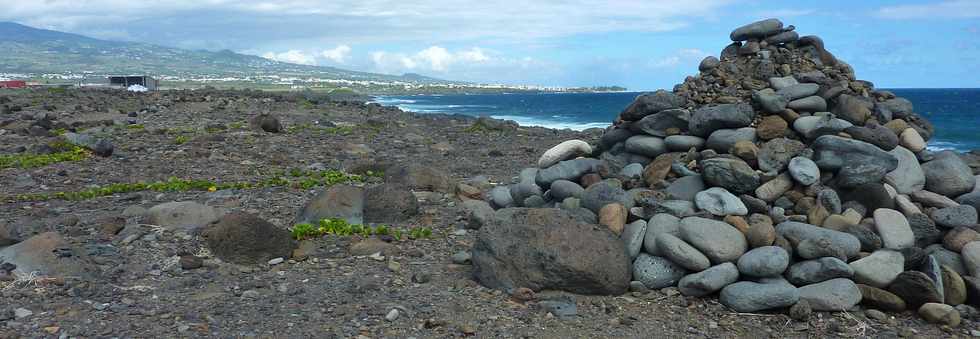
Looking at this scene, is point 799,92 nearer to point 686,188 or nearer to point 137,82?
point 686,188

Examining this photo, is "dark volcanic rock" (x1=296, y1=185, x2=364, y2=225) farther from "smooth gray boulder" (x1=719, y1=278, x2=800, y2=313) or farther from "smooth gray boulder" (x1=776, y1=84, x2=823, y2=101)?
"smooth gray boulder" (x1=776, y1=84, x2=823, y2=101)

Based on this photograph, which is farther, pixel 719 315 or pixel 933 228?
pixel 933 228

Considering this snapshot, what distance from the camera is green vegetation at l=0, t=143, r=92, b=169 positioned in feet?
53.6

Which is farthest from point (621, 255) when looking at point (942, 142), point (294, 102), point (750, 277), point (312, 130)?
point (942, 142)

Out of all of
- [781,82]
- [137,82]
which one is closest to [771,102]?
[781,82]

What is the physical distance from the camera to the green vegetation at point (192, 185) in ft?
43.1

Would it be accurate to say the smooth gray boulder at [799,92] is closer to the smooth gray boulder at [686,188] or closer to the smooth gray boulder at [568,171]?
the smooth gray boulder at [686,188]

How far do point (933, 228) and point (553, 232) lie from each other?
4382 mm

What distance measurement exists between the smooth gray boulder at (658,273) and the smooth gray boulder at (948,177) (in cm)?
397

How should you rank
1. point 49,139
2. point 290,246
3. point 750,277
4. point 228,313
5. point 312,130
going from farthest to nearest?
point 312,130
point 49,139
point 290,246
point 750,277
point 228,313

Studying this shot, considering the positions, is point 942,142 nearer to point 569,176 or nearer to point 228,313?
point 569,176

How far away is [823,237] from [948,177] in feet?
9.40

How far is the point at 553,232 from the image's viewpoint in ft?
27.4

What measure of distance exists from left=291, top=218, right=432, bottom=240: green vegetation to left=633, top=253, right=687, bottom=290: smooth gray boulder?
3.29 meters
